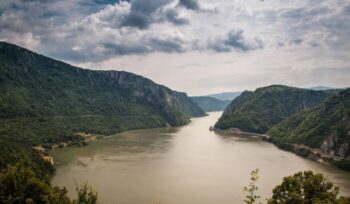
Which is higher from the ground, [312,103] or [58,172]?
[312,103]

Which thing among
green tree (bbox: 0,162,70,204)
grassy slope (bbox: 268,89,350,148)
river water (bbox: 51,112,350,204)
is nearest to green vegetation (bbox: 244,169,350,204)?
river water (bbox: 51,112,350,204)

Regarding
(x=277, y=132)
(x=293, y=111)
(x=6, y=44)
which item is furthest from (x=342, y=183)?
(x=6, y=44)

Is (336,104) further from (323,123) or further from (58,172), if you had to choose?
(58,172)

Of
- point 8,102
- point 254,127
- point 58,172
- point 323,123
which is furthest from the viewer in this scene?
point 254,127

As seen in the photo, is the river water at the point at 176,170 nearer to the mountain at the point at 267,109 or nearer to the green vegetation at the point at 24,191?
the green vegetation at the point at 24,191

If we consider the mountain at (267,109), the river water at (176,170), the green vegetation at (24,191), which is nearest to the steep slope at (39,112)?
the river water at (176,170)

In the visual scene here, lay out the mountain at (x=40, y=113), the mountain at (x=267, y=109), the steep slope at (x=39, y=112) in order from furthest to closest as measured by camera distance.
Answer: the mountain at (x=267, y=109)
the steep slope at (x=39, y=112)
the mountain at (x=40, y=113)

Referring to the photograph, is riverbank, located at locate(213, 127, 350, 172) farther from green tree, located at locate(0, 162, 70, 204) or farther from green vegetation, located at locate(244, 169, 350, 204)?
green tree, located at locate(0, 162, 70, 204)
